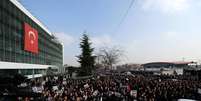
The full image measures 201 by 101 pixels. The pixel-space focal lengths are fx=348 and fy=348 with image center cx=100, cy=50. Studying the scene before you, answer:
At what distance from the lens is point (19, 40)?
51719mm

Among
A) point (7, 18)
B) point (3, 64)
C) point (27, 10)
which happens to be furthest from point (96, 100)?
point (27, 10)

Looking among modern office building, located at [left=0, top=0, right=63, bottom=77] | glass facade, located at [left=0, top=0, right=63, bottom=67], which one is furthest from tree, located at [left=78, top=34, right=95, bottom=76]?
glass facade, located at [left=0, top=0, right=63, bottom=67]

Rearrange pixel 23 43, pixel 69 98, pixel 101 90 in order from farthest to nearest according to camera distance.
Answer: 1. pixel 23 43
2. pixel 101 90
3. pixel 69 98

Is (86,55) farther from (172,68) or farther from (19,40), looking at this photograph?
(172,68)

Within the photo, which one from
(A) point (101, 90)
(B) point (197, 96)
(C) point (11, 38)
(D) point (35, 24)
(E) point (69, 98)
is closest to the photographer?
(E) point (69, 98)

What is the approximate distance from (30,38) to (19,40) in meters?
7.06

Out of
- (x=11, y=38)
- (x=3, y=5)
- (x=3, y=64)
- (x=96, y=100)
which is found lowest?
(x=96, y=100)

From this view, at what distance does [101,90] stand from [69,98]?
519 centimetres

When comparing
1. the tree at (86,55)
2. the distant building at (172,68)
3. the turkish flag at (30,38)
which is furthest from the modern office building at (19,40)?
the distant building at (172,68)

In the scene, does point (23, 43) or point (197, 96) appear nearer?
point (197, 96)

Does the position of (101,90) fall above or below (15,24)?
below

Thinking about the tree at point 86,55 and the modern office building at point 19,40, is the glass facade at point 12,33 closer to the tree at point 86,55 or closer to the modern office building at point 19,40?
the modern office building at point 19,40

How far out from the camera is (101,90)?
90.9 feet

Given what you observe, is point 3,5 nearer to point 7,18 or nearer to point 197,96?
point 7,18
